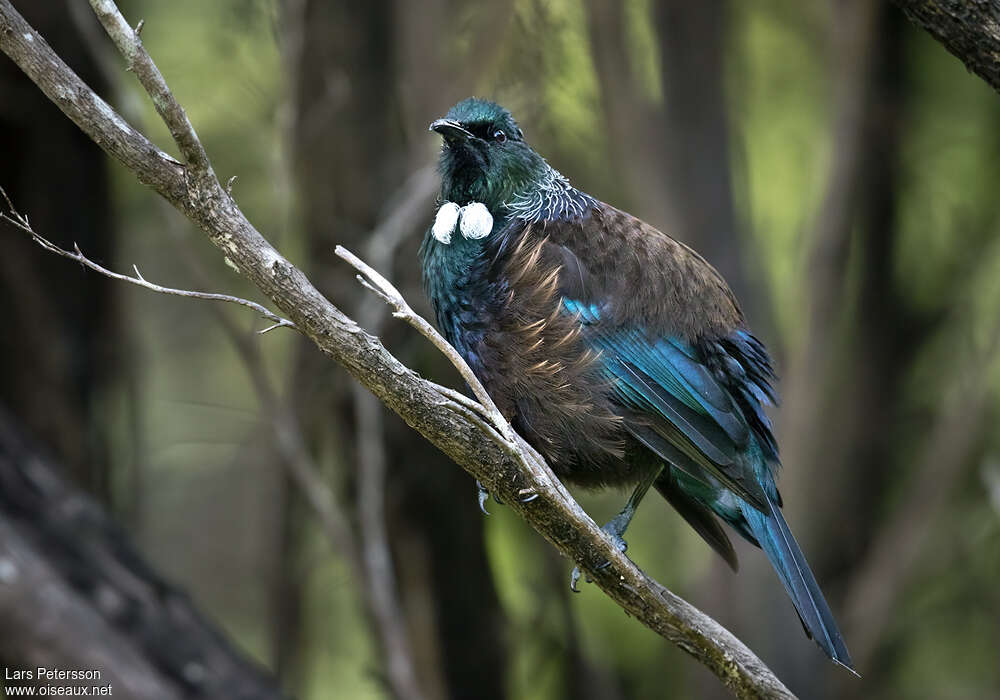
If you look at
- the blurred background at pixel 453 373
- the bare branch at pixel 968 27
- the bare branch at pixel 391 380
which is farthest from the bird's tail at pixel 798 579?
the blurred background at pixel 453 373

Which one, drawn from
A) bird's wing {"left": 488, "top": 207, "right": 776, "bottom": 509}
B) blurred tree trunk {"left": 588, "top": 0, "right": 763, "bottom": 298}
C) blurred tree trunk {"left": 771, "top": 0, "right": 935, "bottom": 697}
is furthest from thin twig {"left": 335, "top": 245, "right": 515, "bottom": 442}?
blurred tree trunk {"left": 771, "top": 0, "right": 935, "bottom": 697}

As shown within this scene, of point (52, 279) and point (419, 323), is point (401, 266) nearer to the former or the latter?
point (52, 279)

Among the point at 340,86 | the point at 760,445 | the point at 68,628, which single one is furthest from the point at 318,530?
the point at 760,445

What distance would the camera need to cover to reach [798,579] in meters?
3.09

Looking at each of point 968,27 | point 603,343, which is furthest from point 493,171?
point 968,27

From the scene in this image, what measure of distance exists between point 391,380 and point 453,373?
2823 mm

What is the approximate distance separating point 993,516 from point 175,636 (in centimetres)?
447

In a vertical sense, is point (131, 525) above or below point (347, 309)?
below

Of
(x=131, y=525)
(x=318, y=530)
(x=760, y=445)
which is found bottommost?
(x=131, y=525)

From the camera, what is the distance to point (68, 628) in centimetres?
420

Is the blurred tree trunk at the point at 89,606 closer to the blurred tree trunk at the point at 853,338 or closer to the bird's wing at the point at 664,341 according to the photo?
the bird's wing at the point at 664,341

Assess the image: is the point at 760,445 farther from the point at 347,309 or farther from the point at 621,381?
the point at 347,309

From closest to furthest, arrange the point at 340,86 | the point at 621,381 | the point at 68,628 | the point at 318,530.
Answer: the point at 621,381, the point at 68,628, the point at 340,86, the point at 318,530

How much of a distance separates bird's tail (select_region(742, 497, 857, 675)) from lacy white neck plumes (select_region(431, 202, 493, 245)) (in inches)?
47.8
